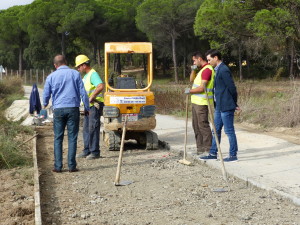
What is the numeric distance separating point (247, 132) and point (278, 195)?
6410mm

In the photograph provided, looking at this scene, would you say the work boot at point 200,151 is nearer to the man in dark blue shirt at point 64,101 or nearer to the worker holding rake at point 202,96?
the worker holding rake at point 202,96

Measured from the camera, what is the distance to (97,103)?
9.73 m

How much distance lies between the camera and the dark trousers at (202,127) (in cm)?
902

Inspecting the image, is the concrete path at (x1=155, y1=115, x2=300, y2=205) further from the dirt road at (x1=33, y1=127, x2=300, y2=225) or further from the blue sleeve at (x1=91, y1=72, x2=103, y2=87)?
the blue sleeve at (x1=91, y1=72, x2=103, y2=87)

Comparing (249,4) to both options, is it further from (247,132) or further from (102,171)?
(102,171)

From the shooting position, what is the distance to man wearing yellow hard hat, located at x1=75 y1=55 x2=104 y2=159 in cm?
948

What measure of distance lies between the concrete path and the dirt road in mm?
156

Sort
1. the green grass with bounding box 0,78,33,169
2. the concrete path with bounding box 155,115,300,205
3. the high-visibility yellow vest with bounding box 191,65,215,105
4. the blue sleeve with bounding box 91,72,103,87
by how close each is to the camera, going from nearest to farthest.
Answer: the concrete path with bounding box 155,115,300,205 < the high-visibility yellow vest with bounding box 191,65,215,105 < the green grass with bounding box 0,78,33,169 < the blue sleeve with bounding box 91,72,103,87

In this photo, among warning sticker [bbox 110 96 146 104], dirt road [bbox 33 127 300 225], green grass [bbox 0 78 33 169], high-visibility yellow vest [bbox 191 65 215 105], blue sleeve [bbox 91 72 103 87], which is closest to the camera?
dirt road [bbox 33 127 300 225]

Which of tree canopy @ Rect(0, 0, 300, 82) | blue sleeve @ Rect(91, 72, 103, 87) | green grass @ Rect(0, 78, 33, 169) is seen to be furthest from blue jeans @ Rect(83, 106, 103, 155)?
tree canopy @ Rect(0, 0, 300, 82)

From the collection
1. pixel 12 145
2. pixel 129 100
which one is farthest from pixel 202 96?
pixel 12 145

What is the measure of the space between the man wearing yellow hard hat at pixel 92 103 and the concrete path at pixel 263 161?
5.94 feet

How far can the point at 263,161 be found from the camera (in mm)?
8703

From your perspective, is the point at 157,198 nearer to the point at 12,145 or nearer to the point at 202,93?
the point at 202,93
